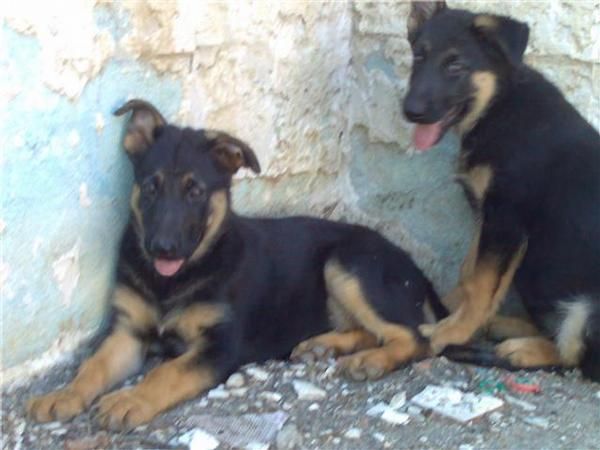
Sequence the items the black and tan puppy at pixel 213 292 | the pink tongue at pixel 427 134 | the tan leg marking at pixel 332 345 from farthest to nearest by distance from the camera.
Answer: the pink tongue at pixel 427 134, the tan leg marking at pixel 332 345, the black and tan puppy at pixel 213 292

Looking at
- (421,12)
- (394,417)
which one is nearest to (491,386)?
(394,417)

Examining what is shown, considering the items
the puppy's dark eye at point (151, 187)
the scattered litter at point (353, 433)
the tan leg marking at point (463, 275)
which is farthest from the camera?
the tan leg marking at point (463, 275)

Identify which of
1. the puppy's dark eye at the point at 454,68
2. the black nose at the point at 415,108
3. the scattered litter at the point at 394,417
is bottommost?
the scattered litter at the point at 394,417

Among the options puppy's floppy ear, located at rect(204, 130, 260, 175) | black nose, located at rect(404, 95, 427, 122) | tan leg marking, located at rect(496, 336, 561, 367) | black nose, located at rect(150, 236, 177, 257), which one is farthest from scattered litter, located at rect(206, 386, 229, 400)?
black nose, located at rect(404, 95, 427, 122)

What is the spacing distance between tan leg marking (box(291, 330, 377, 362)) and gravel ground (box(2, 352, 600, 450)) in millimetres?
73

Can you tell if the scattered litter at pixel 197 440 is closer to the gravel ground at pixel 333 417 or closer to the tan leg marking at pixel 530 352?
the gravel ground at pixel 333 417

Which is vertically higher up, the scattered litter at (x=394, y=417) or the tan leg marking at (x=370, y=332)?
the tan leg marking at (x=370, y=332)

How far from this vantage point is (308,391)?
13.3 feet

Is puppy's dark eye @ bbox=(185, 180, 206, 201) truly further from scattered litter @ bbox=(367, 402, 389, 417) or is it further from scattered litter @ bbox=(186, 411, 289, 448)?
scattered litter @ bbox=(367, 402, 389, 417)

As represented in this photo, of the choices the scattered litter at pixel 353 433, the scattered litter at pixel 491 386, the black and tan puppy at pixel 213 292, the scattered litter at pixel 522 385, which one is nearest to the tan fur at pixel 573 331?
the scattered litter at pixel 522 385

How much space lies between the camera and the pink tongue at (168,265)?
3877 millimetres

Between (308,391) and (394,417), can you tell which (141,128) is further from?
(394,417)

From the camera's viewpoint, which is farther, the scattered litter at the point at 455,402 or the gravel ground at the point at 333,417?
the scattered litter at the point at 455,402

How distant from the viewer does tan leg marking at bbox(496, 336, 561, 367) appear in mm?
4441
